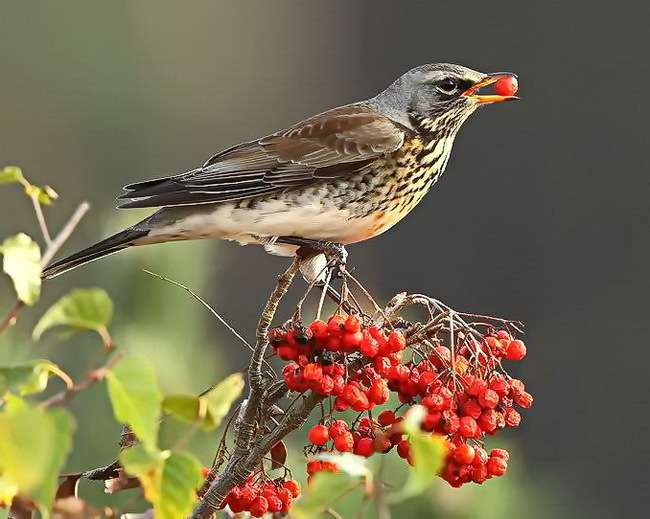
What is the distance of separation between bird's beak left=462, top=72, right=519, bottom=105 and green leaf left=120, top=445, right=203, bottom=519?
123 centimetres

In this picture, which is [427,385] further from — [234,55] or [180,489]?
[234,55]

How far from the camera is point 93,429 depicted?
1670 millimetres

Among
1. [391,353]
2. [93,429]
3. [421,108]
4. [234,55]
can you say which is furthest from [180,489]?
[234,55]

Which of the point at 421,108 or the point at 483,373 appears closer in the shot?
the point at 483,373

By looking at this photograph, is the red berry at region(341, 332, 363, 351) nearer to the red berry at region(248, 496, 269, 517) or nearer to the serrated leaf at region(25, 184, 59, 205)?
the red berry at region(248, 496, 269, 517)

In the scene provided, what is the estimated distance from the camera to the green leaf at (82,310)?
A: 2.04 ft

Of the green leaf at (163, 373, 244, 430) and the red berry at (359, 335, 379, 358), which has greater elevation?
the red berry at (359, 335, 379, 358)

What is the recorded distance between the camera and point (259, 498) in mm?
1027

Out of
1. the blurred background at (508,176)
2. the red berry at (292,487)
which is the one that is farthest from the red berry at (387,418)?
the blurred background at (508,176)

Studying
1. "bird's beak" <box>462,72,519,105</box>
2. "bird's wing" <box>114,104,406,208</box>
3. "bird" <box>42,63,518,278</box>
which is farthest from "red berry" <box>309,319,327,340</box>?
"bird's beak" <box>462,72,519,105</box>

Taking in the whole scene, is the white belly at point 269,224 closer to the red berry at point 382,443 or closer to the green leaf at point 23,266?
the red berry at point 382,443

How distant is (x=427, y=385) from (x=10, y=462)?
520mm

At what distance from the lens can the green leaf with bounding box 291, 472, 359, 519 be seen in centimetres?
62

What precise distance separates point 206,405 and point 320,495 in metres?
0.09
